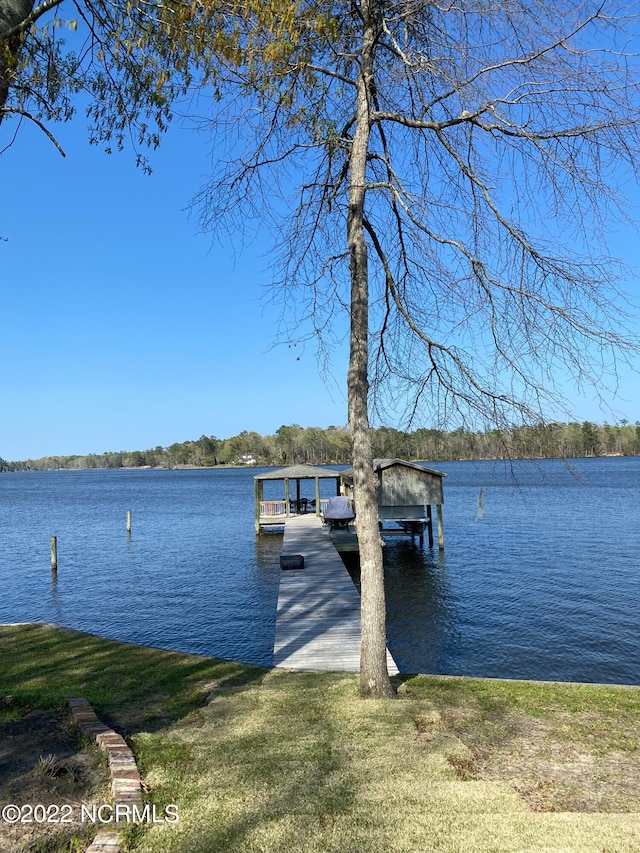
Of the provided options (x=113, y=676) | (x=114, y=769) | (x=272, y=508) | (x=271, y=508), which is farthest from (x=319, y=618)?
(x=272, y=508)

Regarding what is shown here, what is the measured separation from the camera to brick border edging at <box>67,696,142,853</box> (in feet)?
10.5

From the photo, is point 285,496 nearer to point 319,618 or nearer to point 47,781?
point 319,618

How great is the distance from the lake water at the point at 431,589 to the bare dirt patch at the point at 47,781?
4.34 m

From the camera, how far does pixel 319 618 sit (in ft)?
39.1

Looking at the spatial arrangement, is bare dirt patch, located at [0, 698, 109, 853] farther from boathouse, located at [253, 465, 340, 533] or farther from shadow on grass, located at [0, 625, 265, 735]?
boathouse, located at [253, 465, 340, 533]

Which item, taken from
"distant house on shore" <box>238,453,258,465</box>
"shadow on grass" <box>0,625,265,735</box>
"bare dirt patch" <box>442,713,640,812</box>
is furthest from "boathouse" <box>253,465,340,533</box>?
"distant house on shore" <box>238,453,258,465</box>

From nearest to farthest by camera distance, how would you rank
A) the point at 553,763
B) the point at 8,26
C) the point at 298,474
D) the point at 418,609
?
the point at 8,26
the point at 553,763
the point at 418,609
the point at 298,474

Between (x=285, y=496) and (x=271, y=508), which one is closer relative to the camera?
(x=285, y=496)

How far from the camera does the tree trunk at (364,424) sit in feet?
20.8

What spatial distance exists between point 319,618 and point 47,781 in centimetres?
848

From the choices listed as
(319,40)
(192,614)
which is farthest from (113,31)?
(192,614)

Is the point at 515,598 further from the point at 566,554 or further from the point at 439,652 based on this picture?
the point at 566,554

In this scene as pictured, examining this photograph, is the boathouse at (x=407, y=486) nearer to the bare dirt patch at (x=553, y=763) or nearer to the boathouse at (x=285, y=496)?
the boathouse at (x=285, y=496)

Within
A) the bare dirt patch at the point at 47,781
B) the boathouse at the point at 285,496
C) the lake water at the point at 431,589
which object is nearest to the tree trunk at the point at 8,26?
the bare dirt patch at the point at 47,781
